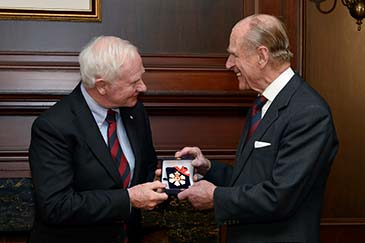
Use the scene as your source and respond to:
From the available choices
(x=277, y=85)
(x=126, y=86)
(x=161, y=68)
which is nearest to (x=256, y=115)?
(x=277, y=85)

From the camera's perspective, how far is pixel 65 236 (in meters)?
2.76

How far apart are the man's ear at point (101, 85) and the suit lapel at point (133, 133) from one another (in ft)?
0.75

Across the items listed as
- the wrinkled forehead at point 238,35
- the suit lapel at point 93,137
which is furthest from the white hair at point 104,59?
the wrinkled forehead at point 238,35

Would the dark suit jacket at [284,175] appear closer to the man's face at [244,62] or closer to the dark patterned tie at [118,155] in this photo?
the man's face at [244,62]

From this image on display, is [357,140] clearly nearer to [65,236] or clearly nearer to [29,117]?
[29,117]

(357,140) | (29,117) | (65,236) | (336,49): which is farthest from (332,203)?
(65,236)

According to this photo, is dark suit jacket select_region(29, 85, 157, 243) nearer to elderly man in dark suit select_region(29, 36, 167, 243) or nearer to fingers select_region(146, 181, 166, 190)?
elderly man in dark suit select_region(29, 36, 167, 243)

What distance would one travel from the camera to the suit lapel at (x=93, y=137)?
2.70 meters

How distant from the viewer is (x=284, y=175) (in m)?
2.41

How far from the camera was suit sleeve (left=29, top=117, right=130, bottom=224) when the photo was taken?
8.49ft

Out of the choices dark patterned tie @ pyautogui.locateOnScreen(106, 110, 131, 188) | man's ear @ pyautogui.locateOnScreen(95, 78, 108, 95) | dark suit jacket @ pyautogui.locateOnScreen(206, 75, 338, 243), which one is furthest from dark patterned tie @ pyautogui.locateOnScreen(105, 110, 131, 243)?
dark suit jacket @ pyautogui.locateOnScreen(206, 75, 338, 243)

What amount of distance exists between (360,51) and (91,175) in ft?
13.1

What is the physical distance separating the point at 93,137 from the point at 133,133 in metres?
0.25

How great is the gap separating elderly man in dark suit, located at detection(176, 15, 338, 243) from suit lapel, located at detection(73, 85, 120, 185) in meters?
0.30
